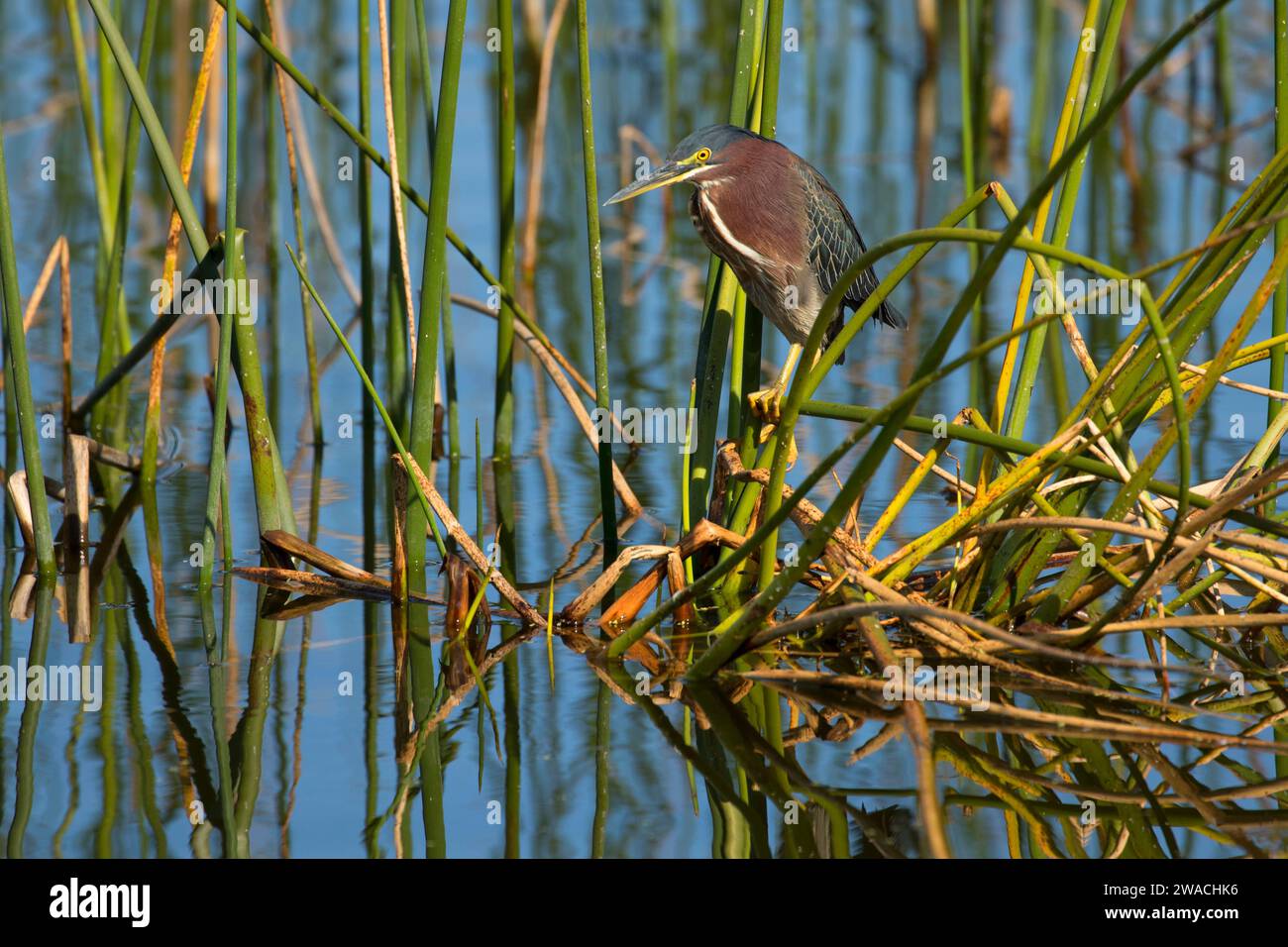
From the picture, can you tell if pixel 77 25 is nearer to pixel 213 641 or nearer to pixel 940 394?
pixel 213 641

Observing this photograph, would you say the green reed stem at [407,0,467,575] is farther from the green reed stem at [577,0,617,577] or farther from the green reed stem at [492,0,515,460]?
the green reed stem at [577,0,617,577]

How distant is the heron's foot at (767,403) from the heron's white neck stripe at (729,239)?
1.28 feet

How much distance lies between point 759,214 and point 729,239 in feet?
0.57

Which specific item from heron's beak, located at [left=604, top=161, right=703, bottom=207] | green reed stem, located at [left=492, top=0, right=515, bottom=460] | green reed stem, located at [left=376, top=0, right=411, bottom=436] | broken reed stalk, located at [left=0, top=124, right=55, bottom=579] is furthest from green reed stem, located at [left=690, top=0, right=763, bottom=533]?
broken reed stalk, located at [left=0, top=124, right=55, bottom=579]

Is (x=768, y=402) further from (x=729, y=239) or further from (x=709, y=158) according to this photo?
(x=709, y=158)

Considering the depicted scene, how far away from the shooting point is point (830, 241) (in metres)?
5.21

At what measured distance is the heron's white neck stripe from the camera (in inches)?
184

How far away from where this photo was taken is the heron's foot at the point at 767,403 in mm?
4602

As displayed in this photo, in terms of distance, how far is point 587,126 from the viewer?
4441mm

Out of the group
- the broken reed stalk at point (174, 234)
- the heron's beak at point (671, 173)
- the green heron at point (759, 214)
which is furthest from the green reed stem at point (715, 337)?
the broken reed stalk at point (174, 234)

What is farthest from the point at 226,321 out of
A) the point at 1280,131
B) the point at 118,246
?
the point at 1280,131

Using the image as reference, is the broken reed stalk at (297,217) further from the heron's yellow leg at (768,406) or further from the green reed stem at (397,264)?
the heron's yellow leg at (768,406)
